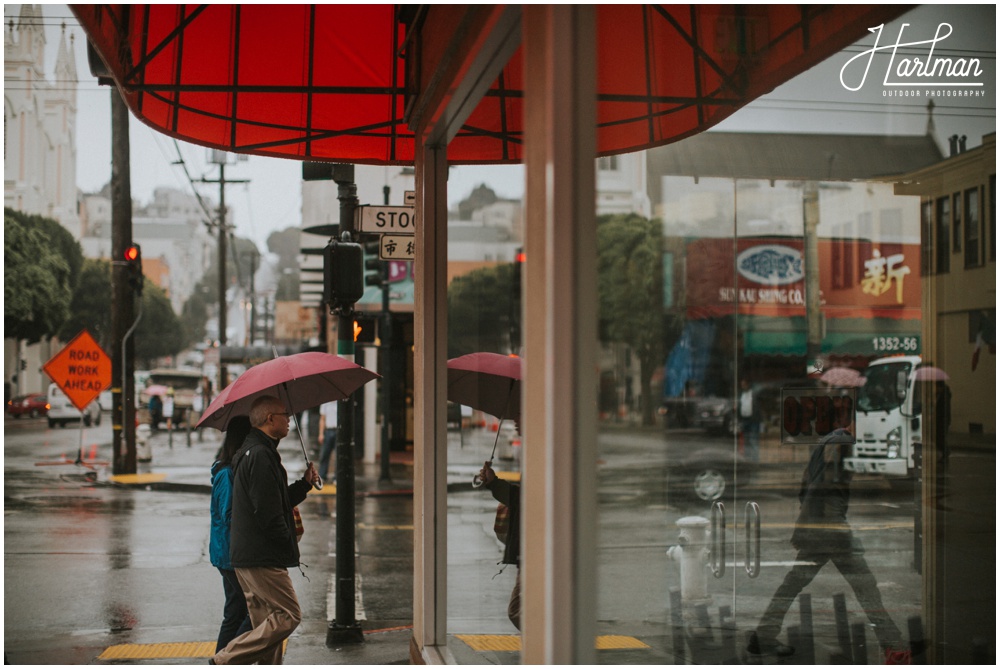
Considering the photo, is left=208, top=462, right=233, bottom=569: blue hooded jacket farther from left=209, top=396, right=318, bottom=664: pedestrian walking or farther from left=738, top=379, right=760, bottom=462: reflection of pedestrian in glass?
left=738, top=379, right=760, bottom=462: reflection of pedestrian in glass

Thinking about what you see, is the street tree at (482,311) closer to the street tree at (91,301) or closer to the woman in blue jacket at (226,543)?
the woman in blue jacket at (226,543)

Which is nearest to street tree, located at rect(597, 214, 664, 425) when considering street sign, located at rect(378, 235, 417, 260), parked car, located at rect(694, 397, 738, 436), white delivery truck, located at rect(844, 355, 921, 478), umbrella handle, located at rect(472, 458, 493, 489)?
umbrella handle, located at rect(472, 458, 493, 489)

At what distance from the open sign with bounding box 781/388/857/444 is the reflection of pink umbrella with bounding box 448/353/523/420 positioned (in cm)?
282

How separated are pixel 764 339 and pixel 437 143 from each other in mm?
2975

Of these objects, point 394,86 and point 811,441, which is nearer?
point 394,86

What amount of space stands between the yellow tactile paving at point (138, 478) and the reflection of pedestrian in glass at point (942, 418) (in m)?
17.4

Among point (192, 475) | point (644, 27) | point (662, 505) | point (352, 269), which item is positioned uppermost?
point (644, 27)

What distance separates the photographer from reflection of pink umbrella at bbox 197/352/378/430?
6.52 m

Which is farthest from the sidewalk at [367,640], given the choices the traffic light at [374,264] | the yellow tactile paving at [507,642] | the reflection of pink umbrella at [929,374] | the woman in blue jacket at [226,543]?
the traffic light at [374,264]

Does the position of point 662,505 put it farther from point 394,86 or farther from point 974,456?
point 394,86

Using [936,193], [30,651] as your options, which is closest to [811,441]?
[936,193]

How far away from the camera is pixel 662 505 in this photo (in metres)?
6.03

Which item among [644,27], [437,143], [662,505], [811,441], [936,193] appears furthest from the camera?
[811,441]

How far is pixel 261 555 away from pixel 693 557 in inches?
114
